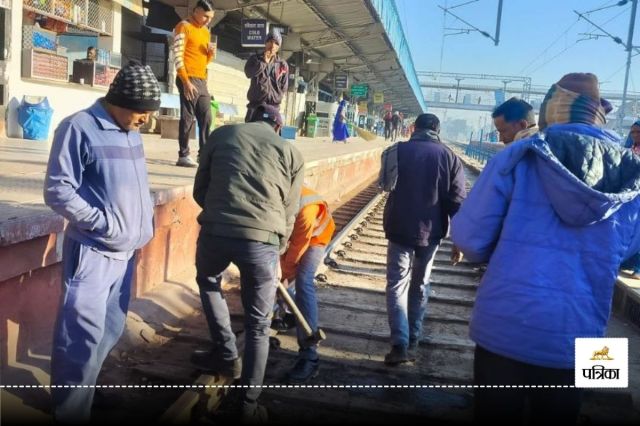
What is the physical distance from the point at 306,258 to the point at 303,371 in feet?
2.56

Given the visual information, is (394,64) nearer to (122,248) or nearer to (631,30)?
(631,30)

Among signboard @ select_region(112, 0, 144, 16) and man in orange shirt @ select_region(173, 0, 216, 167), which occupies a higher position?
signboard @ select_region(112, 0, 144, 16)

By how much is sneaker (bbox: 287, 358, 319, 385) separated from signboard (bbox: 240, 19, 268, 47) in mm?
14058

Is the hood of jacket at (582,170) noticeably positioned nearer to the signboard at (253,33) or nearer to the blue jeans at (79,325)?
the blue jeans at (79,325)

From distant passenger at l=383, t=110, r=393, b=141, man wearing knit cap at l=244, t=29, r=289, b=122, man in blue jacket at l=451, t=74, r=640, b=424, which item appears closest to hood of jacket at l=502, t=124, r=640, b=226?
man in blue jacket at l=451, t=74, r=640, b=424

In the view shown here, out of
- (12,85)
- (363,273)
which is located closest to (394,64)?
(12,85)

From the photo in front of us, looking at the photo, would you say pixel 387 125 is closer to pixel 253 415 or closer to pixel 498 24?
pixel 498 24

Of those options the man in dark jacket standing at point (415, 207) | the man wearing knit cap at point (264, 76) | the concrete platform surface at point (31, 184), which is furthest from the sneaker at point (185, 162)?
the man in dark jacket standing at point (415, 207)

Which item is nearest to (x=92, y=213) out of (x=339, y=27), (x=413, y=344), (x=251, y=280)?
(x=251, y=280)

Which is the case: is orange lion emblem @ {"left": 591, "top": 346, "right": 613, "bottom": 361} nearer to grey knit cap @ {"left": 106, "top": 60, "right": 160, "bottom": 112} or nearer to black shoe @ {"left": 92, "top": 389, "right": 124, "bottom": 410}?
grey knit cap @ {"left": 106, "top": 60, "right": 160, "bottom": 112}

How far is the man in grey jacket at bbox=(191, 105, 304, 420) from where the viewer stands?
3.22 meters

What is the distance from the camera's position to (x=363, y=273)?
698 centimetres

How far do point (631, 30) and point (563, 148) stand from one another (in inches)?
731

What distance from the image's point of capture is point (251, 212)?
322cm
